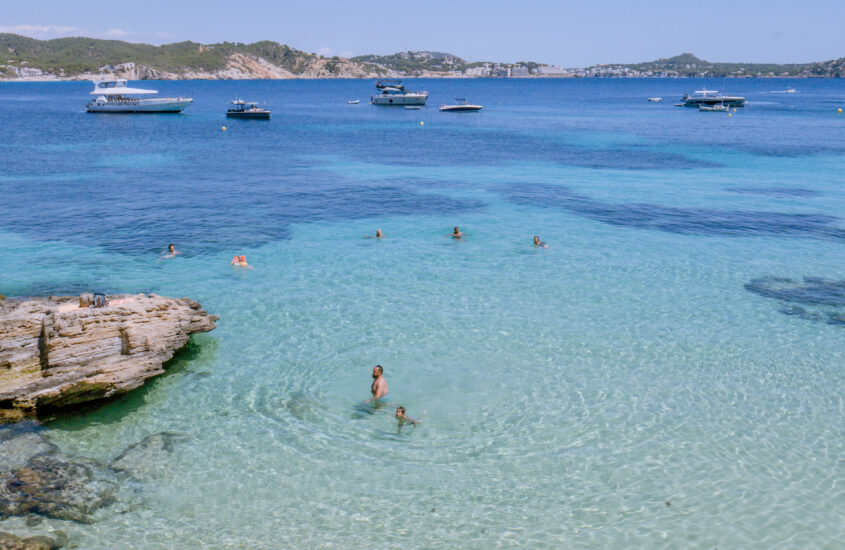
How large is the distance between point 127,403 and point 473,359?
965 centimetres

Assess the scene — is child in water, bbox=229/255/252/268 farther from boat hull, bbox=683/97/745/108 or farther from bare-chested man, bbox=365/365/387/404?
boat hull, bbox=683/97/745/108

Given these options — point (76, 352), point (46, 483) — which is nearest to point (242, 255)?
point (76, 352)

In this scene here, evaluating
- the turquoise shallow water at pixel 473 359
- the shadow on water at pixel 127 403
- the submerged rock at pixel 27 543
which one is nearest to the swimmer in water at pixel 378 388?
the turquoise shallow water at pixel 473 359

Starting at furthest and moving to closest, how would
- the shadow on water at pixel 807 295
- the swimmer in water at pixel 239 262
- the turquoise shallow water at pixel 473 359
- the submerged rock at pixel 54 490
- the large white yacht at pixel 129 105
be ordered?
1. the large white yacht at pixel 129 105
2. the swimmer in water at pixel 239 262
3. the shadow on water at pixel 807 295
4. the turquoise shallow water at pixel 473 359
5. the submerged rock at pixel 54 490

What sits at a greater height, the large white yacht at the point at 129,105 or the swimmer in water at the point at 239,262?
the large white yacht at the point at 129,105

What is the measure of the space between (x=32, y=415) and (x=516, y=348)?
13274 mm

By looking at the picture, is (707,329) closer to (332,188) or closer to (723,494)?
(723,494)

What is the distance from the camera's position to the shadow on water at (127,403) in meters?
15.1

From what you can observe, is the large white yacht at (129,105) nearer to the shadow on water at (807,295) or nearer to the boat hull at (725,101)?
the shadow on water at (807,295)

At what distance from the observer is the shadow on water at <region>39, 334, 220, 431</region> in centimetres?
1507

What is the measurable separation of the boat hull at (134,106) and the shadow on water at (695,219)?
83009mm

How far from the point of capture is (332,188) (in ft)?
142

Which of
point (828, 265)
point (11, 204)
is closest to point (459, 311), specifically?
point (828, 265)

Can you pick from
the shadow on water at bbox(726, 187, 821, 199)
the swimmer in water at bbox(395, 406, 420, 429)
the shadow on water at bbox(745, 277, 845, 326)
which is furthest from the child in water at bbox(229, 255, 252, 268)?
the shadow on water at bbox(726, 187, 821, 199)
